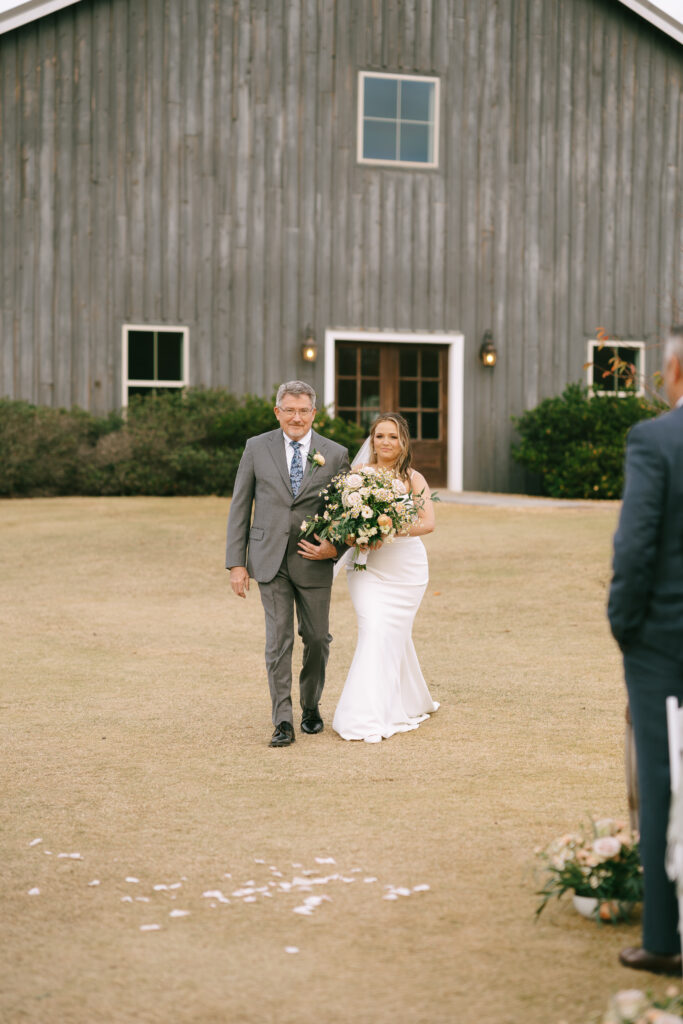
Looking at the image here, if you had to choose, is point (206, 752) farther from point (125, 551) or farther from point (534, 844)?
point (125, 551)

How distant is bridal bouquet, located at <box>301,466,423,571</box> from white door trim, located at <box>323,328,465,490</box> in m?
13.5

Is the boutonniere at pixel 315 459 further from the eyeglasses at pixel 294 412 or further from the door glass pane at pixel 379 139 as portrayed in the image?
the door glass pane at pixel 379 139

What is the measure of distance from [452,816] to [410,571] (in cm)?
230

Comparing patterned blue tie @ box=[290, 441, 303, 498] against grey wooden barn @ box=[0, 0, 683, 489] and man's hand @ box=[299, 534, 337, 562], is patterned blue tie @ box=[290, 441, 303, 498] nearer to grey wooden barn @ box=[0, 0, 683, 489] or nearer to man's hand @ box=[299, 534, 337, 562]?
man's hand @ box=[299, 534, 337, 562]

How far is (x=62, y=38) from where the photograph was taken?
1962 cm

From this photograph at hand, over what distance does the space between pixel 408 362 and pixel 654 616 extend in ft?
58.5

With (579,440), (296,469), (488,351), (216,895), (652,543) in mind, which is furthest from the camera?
(488,351)

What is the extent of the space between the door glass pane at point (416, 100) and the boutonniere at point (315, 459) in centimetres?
1513

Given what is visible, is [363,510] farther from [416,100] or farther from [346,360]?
[416,100]

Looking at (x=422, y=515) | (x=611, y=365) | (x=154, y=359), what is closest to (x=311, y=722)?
(x=422, y=515)

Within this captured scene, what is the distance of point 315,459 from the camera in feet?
23.3

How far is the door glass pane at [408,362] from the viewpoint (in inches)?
836

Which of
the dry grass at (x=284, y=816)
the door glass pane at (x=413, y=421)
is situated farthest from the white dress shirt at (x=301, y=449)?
the door glass pane at (x=413, y=421)

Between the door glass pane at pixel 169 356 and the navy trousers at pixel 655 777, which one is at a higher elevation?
the door glass pane at pixel 169 356
